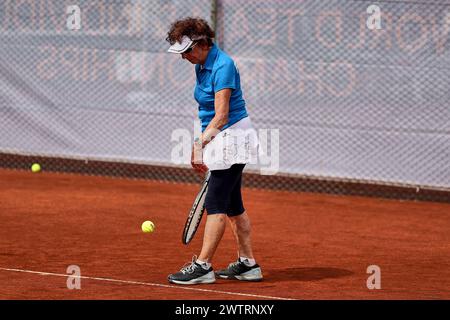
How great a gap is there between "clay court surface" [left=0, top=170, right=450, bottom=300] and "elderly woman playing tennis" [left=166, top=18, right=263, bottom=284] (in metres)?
0.30

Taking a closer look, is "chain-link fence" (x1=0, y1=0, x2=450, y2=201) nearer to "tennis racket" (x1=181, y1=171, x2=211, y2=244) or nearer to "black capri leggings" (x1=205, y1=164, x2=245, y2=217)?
"tennis racket" (x1=181, y1=171, x2=211, y2=244)

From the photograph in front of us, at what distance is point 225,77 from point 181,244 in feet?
8.08

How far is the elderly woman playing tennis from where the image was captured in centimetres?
745

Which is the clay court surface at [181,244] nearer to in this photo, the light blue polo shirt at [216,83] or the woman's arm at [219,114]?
the woman's arm at [219,114]

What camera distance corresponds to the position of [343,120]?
12.5 m

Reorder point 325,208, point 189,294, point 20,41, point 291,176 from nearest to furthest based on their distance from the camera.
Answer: point 189,294 → point 325,208 → point 291,176 → point 20,41

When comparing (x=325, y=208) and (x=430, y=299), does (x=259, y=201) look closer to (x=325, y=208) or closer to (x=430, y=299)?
(x=325, y=208)

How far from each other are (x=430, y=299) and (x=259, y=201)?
501cm

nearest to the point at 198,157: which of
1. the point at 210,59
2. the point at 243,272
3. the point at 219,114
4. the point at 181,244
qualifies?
the point at 219,114

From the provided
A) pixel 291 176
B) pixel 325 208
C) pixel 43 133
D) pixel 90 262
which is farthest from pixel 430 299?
pixel 43 133

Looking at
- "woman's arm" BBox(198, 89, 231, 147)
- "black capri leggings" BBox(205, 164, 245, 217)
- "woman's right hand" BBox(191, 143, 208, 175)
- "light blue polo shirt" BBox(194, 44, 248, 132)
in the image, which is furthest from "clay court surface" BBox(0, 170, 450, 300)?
"light blue polo shirt" BBox(194, 44, 248, 132)

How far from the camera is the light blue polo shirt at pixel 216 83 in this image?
7441 millimetres

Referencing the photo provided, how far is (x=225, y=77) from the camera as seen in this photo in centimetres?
743
